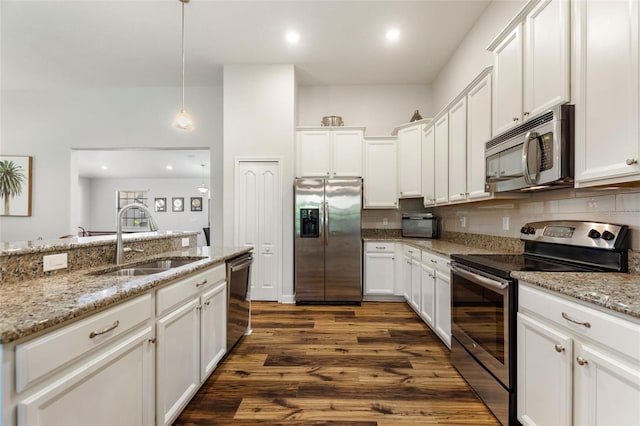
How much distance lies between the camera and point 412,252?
3592 millimetres

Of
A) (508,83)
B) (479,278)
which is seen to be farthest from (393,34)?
(479,278)

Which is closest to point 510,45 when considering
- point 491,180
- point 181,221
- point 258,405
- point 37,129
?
point 491,180

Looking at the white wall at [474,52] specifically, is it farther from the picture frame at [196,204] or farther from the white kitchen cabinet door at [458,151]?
the picture frame at [196,204]

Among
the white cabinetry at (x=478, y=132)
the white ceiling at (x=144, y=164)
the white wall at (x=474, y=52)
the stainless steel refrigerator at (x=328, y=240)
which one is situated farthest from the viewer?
the white ceiling at (x=144, y=164)

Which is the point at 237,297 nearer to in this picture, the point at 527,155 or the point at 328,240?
the point at 328,240

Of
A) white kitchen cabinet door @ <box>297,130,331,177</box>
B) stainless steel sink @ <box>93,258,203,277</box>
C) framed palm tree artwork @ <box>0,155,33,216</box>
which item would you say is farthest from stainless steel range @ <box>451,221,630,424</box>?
framed palm tree artwork @ <box>0,155,33,216</box>

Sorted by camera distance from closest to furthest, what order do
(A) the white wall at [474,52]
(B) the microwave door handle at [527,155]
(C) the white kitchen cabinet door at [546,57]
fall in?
(C) the white kitchen cabinet door at [546,57]
(B) the microwave door handle at [527,155]
(A) the white wall at [474,52]

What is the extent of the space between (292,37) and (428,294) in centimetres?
329

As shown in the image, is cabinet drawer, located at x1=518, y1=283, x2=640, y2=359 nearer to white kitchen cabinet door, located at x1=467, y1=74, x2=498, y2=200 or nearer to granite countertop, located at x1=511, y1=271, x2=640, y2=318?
granite countertop, located at x1=511, y1=271, x2=640, y2=318

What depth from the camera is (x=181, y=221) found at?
1156cm

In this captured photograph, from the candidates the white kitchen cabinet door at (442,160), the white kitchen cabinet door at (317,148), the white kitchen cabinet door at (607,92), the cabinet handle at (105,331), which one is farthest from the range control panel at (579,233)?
the white kitchen cabinet door at (317,148)

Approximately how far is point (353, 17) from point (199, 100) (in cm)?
294

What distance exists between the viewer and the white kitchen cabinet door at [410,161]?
4035mm

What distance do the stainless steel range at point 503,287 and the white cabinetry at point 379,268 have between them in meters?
1.78
